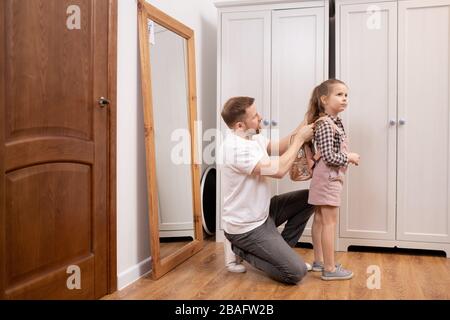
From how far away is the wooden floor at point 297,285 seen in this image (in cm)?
213

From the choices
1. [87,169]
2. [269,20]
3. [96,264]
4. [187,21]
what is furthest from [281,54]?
[96,264]

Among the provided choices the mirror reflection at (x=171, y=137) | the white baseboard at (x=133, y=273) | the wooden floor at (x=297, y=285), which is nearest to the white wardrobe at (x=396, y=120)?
the wooden floor at (x=297, y=285)

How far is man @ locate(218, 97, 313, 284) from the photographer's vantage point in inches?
90.2

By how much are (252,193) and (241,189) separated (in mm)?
64

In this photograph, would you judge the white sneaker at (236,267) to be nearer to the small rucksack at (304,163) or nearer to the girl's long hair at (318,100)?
the small rucksack at (304,163)

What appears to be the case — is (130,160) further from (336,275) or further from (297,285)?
(336,275)

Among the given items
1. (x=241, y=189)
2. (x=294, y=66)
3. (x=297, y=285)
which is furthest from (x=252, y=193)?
(x=294, y=66)

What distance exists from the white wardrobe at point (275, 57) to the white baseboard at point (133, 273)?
2.81 ft

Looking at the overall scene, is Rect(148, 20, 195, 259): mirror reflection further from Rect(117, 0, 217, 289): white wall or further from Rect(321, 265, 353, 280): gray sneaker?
Rect(321, 265, 353, 280): gray sneaker

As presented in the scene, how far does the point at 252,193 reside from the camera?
93.7 inches

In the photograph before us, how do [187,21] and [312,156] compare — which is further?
[187,21]
